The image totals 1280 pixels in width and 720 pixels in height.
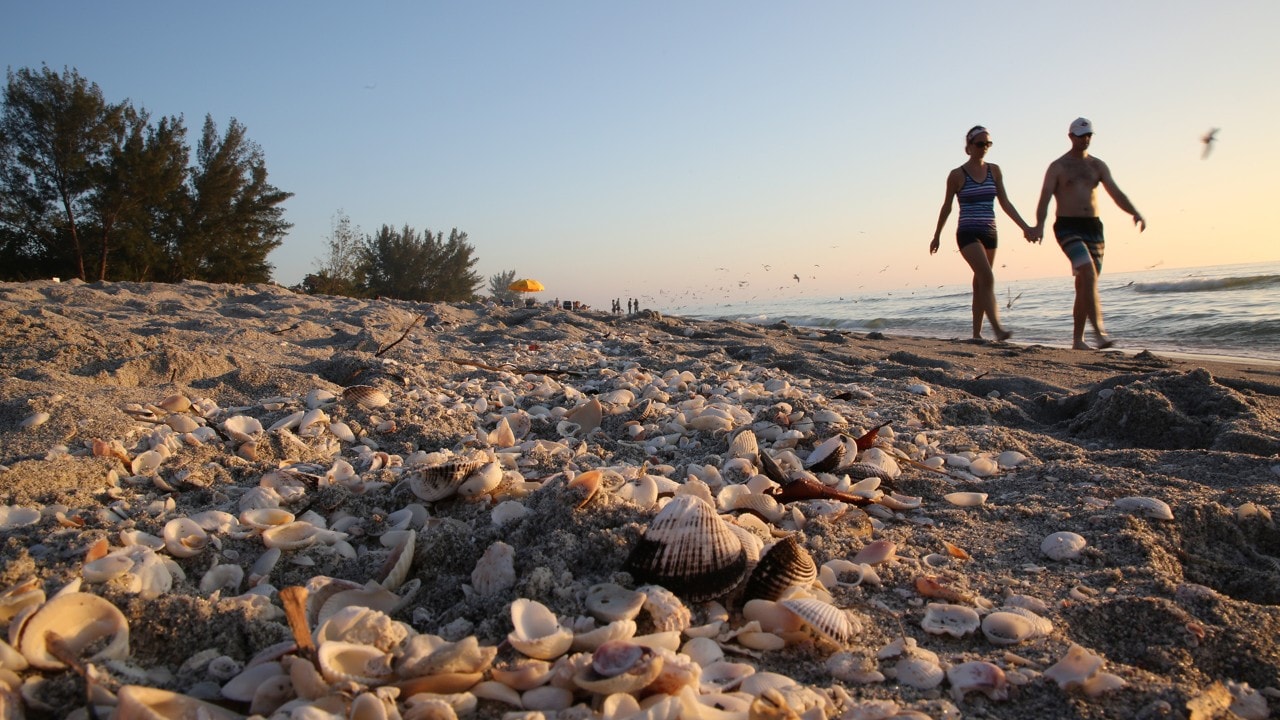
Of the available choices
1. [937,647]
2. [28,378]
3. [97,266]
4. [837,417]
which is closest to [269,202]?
[97,266]

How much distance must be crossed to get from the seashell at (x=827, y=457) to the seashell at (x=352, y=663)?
1.69 meters

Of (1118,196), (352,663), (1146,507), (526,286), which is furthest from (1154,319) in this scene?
(526,286)

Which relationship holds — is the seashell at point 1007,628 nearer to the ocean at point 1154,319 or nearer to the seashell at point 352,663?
the seashell at point 352,663

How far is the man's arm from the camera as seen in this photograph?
662 cm

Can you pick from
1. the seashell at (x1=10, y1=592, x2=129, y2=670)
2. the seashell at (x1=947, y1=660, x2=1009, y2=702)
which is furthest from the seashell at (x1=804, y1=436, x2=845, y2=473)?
the seashell at (x1=10, y1=592, x2=129, y2=670)

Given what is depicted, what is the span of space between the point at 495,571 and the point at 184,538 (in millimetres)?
797

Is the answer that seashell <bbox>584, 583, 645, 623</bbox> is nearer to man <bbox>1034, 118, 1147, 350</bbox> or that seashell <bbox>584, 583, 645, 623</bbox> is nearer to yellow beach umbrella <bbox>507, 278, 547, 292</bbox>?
man <bbox>1034, 118, 1147, 350</bbox>

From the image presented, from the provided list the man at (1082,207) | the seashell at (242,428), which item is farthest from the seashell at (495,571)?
the man at (1082,207)

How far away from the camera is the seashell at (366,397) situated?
2932 millimetres

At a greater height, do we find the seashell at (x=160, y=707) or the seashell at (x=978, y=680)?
the seashell at (x=160, y=707)

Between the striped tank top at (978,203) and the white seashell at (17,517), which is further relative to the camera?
the striped tank top at (978,203)

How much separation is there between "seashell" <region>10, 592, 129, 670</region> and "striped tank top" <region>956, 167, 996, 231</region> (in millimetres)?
7614

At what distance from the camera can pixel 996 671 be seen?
1.26 metres

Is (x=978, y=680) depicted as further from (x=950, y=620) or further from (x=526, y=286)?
(x=526, y=286)
